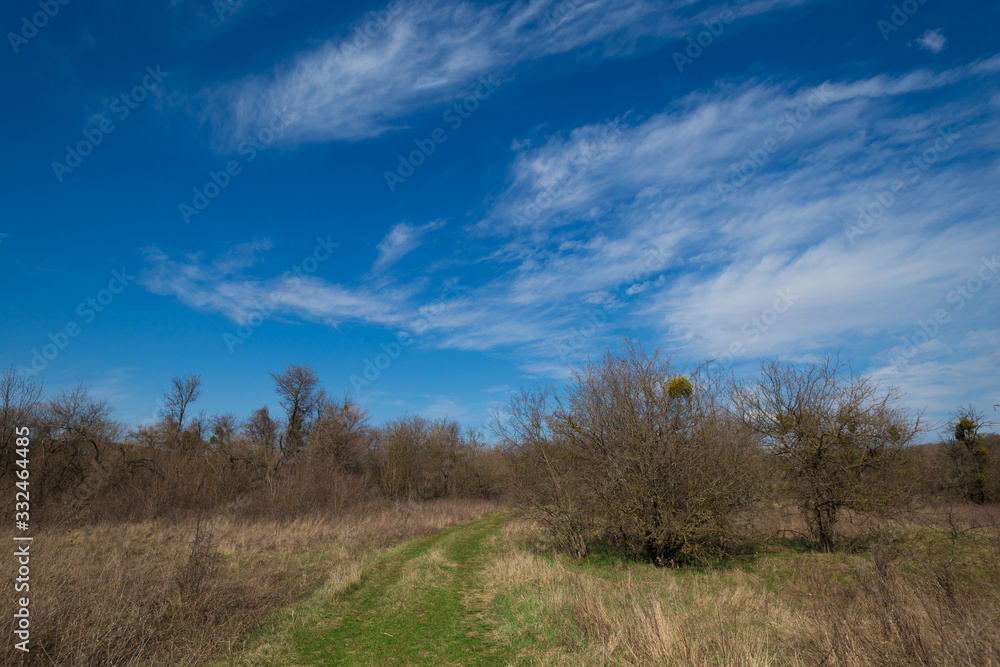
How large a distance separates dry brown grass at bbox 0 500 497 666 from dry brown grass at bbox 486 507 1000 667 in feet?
14.7

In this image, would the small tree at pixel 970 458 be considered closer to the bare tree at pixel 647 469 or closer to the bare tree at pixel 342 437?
the bare tree at pixel 647 469

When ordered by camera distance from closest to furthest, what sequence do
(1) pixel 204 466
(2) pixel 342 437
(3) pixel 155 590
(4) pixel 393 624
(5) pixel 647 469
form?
(3) pixel 155 590 < (4) pixel 393 624 < (5) pixel 647 469 < (1) pixel 204 466 < (2) pixel 342 437

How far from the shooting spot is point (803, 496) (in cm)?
1516

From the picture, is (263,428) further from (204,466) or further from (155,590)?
(155,590)

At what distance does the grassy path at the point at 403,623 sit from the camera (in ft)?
22.1

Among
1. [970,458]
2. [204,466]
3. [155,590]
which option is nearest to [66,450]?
[204,466]

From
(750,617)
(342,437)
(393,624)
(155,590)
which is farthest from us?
(342,437)

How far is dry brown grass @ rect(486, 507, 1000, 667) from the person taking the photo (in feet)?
15.6

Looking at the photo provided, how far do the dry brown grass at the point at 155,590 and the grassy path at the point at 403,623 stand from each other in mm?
883

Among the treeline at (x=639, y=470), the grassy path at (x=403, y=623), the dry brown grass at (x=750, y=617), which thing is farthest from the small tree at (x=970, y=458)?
the grassy path at (x=403, y=623)

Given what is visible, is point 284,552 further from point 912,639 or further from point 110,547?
point 912,639

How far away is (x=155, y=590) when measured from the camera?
7352 mm

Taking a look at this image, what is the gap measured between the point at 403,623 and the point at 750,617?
602 cm

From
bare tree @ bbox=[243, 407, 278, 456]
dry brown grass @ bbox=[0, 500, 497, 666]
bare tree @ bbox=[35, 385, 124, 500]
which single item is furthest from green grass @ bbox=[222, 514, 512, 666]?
bare tree @ bbox=[243, 407, 278, 456]
